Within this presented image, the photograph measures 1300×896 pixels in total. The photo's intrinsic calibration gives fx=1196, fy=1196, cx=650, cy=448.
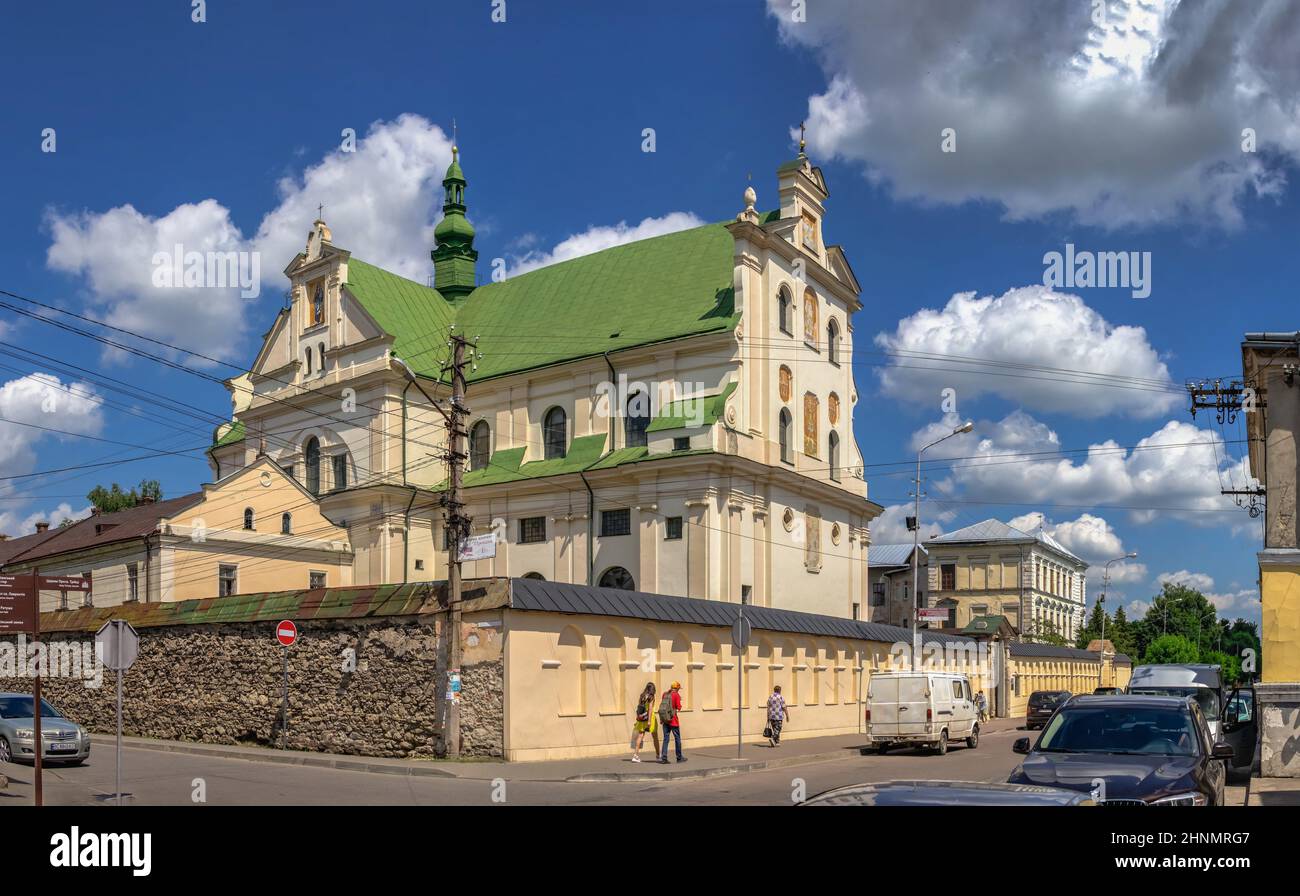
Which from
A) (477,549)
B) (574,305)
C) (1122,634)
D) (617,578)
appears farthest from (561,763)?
(1122,634)

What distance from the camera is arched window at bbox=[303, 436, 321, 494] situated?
57656 millimetres

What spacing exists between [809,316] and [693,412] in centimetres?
830

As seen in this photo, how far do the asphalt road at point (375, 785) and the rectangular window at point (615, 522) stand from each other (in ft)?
74.4

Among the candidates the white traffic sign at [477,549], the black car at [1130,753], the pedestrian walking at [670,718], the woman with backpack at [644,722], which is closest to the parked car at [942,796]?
the black car at [1130,753]

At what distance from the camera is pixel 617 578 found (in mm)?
49031

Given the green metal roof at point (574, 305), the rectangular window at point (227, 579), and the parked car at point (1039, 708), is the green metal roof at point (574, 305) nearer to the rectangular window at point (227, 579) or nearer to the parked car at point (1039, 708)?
the rectangular window at point (227, 579)

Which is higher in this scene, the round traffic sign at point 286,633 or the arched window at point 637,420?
the arched window at point 637,420

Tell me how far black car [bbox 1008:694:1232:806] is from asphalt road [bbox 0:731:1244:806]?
292 cm

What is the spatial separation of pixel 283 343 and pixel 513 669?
40.6m

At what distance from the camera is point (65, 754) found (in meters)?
23.0

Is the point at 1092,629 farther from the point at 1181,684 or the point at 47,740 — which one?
the point at 47,740

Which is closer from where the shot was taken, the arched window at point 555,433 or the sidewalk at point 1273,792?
the sidewalk at point 1273,792

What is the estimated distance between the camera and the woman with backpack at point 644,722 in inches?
1028
